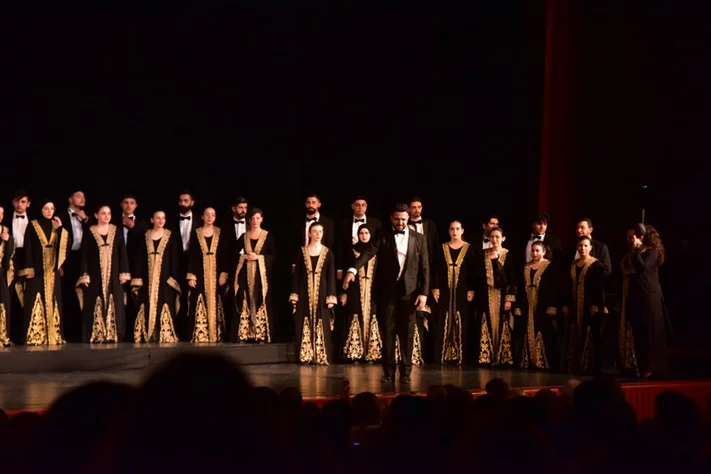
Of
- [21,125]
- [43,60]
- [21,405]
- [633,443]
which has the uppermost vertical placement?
[43,60]

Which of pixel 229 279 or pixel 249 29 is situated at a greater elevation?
pixel 249 29

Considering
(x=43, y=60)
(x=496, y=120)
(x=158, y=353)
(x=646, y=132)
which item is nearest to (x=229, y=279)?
(x=158, y=353)

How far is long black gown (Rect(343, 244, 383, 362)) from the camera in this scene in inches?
383

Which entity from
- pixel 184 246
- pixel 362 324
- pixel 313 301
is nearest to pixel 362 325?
pixel 362 324

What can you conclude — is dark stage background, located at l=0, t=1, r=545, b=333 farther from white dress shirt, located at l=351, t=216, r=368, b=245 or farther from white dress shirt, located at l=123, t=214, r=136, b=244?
white dress shirt, located at l=351, t=216, r=368, b=245

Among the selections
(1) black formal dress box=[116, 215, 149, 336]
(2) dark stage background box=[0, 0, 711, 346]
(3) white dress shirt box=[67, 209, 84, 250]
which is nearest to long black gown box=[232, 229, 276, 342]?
(1) black formal dress box=[116, 215, 149, 336]

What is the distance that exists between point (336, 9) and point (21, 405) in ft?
23.2

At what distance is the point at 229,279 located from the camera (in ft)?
32.6

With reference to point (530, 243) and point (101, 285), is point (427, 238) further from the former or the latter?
point (101, 285)

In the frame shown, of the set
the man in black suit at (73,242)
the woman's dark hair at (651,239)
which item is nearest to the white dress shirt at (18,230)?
the man in black suit at (73,242)

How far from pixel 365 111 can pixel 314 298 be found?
3245mm

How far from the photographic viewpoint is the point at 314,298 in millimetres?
9688

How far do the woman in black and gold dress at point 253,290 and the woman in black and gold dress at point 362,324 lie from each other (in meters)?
0.80

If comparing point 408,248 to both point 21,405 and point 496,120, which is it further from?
point 496,120
